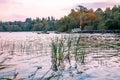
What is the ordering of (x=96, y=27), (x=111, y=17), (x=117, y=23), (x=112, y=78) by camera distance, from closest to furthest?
(x=112, y=78), (x=117, y=23), (x=111, y=17), (x=96, y=27)

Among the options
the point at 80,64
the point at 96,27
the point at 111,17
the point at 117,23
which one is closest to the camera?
the point at 80,64

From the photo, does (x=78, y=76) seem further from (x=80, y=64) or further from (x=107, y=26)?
(x=107, y=26)

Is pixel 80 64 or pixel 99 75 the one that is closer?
pixel 99 75

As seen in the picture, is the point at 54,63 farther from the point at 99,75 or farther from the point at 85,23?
the point at 85,23

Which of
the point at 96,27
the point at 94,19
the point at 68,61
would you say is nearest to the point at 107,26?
the point at 96,27

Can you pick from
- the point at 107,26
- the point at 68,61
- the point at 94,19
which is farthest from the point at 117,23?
the point at 68,61

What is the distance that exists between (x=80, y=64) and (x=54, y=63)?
396 centimetres

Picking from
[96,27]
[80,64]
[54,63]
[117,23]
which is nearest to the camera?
[54,63]

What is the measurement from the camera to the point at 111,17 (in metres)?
163

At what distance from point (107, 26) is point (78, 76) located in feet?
463

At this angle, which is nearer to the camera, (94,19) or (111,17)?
(111,17)

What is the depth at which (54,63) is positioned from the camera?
20516 mm

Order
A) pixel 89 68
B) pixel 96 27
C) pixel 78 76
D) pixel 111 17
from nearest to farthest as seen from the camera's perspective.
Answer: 1. pixel 78 76
2. pixel 89 68
3. pixel 111 17
4. pixel 96 27

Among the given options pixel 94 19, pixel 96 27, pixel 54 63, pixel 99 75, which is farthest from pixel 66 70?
pixel 94 19
